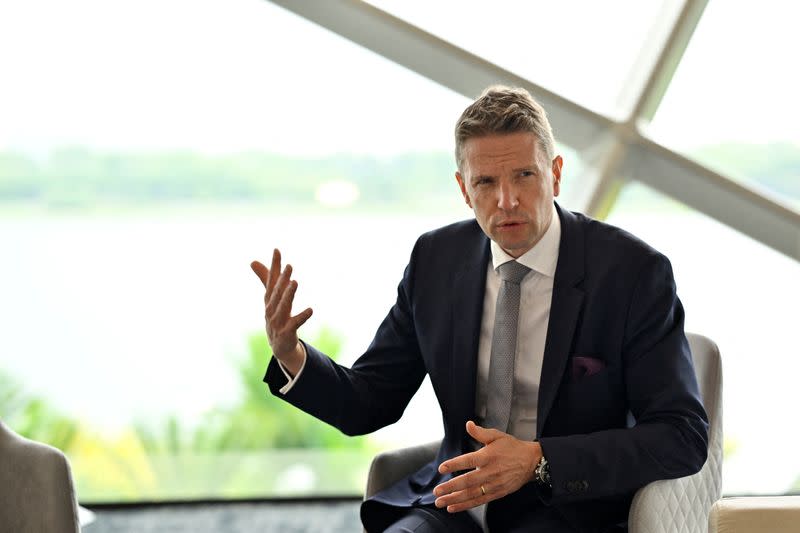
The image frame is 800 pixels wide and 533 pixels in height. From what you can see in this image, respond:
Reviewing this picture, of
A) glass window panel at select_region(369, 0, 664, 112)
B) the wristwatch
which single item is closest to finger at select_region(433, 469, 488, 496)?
the wristwatch

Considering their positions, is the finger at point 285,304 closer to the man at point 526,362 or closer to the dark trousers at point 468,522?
the man at point 526,362

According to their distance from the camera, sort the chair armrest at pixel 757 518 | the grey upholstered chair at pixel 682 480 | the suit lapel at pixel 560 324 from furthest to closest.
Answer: the suit lapel at pixel 560 324
the grey upholstered chair at pixel 682 480
the chair armrest at pixel 757 518

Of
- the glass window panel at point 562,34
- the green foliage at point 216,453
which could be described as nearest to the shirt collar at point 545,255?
the glass window panel at point 562,34

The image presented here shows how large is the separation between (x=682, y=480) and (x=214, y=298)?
2.11 m

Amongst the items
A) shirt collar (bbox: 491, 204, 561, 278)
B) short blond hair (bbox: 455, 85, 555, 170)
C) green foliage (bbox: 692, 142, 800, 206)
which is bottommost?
shirt collar (bbox: 491, 204, 561, 278)

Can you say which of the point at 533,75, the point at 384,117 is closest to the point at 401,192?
the point at 384,117

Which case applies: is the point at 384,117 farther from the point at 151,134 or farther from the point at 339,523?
the point at 339,523

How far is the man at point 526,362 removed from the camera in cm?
204

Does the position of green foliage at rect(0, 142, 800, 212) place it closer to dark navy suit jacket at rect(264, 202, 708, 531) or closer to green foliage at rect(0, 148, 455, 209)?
green foliage at rect(0, 148, 455, 209)

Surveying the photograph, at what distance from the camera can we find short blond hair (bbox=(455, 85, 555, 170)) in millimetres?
2164

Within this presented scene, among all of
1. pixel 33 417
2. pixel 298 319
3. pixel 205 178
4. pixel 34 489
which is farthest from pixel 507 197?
pixel 33 417

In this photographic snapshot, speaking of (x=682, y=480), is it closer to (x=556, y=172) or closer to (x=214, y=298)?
(x=556, y=172)

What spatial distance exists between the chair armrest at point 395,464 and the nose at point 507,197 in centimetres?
67

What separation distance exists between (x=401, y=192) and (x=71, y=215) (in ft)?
3.93
